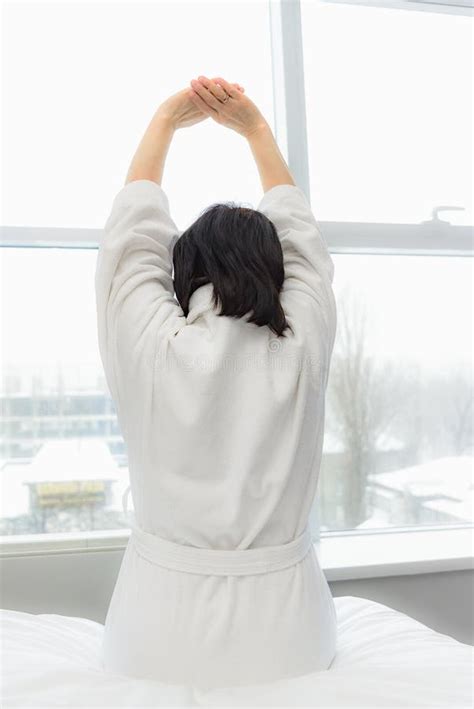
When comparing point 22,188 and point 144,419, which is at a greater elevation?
point 22,188

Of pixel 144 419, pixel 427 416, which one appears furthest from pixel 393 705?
pixel 427 416

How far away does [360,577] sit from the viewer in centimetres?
173

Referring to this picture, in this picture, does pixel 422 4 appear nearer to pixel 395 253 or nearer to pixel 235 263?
pixel 395 253

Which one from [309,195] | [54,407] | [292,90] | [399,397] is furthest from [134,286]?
[399,397]

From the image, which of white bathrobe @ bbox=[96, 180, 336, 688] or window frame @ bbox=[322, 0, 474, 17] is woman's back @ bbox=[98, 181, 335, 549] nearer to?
white bathrobe @ bbox=[96, 180, 336, 688]

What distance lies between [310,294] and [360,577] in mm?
909

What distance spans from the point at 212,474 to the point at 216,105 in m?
0.78

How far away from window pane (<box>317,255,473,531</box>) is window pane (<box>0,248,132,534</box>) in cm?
63

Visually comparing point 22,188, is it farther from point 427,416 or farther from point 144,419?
point 427,416

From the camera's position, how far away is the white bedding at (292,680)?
2.94ft

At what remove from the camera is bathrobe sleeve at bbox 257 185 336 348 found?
112 cm

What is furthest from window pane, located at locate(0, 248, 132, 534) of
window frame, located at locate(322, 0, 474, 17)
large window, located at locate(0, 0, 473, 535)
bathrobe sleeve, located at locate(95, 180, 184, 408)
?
window frame, located at locate(322, 0, 474, 17)

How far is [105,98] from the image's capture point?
73.9 inches

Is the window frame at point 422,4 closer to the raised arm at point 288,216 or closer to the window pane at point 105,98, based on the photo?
the window pane at point 105,98
